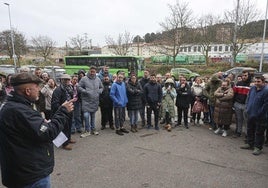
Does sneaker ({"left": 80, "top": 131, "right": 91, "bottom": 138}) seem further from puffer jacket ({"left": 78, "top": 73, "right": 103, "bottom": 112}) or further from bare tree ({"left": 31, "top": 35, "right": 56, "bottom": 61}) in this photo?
bare tree ({"left": 31, "top": 35, "right": 56, "bottom": 61})

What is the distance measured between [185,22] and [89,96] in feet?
83.4

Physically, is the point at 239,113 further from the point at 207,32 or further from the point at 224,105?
the point at 207,32

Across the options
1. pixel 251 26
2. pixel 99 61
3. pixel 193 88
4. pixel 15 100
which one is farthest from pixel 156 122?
pixel 251 26

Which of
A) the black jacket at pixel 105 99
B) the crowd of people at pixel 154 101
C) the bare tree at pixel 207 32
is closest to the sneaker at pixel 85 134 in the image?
the crowd of people at pixel 154 101

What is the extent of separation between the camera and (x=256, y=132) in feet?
17.1

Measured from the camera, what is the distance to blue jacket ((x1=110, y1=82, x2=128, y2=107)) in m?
6.55

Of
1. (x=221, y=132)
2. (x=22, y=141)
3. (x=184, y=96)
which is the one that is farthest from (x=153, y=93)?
(x=22, y=141)

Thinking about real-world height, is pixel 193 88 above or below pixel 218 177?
above

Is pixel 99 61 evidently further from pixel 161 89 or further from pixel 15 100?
pixel 15 100

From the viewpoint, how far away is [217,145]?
5734mm

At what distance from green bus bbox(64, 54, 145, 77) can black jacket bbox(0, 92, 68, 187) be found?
19082 mm

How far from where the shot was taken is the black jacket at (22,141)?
6.22ft

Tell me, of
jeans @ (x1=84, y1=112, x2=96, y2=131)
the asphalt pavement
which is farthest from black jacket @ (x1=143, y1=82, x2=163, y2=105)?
jeans @ (x1=84, y1=112, x2=96, y2=131)

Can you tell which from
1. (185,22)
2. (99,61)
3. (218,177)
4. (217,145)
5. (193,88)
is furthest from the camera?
(185,22)
